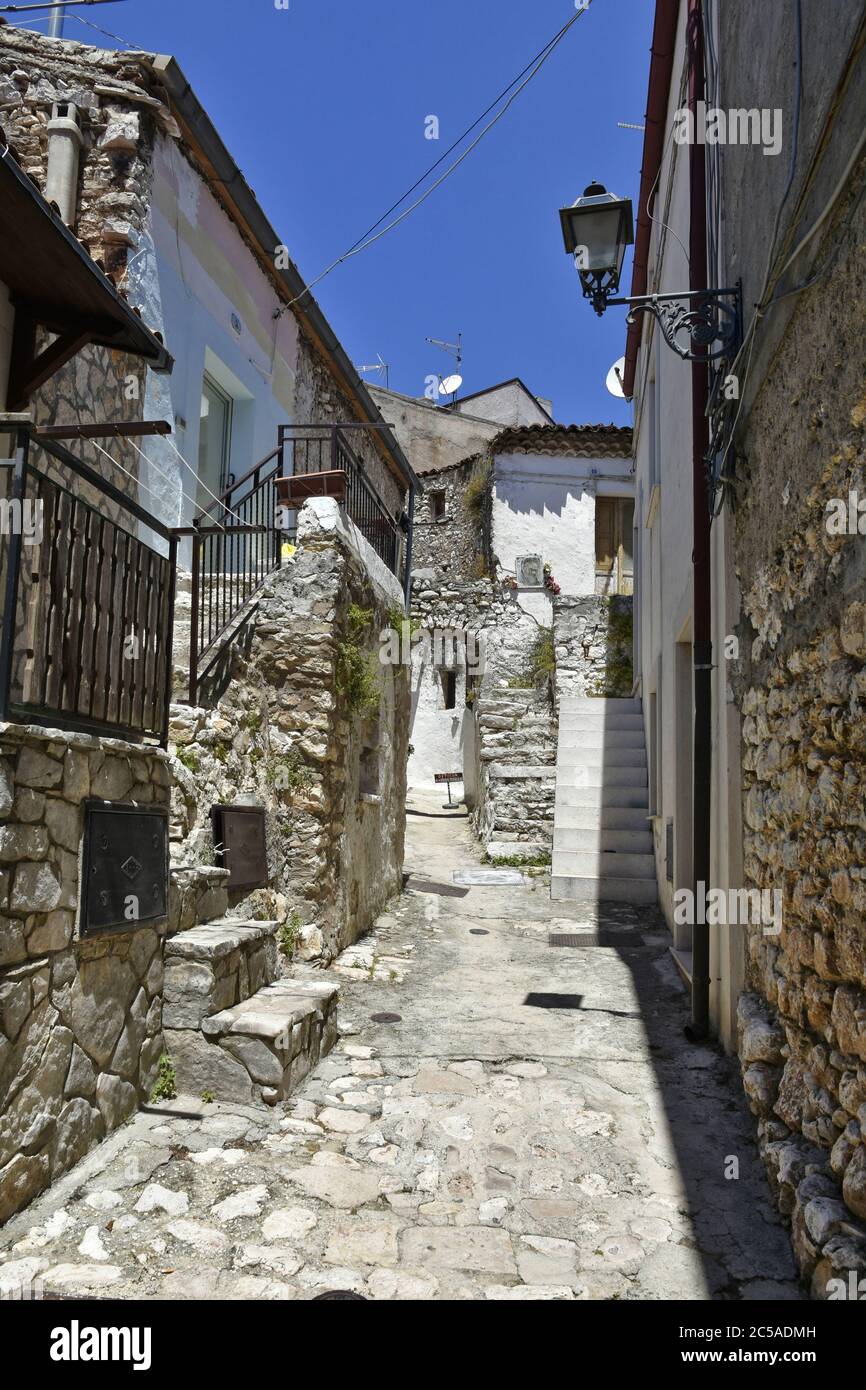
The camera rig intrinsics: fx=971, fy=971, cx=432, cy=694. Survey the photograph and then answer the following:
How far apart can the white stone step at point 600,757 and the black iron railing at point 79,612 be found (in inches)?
276

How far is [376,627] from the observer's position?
820cm

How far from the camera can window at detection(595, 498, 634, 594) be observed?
67.3 feet

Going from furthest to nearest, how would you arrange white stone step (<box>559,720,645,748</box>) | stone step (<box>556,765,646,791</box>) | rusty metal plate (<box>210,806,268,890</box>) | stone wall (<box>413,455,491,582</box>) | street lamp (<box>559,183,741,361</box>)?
1. stone wall (<box>413,455,491,582</box>)
2. white stone step (<box>559,720,645,748</box>)
3. stone step (<box>556,765,646,791</box>)
4. rusty metal plate (<box>210,806,268,890</box>)
5. street lamp (<box>559,183,741,361</box>)

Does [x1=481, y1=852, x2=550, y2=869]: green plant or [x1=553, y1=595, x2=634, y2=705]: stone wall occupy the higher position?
[x1=553, y1=595, x2=634, y2=705]: stone wall

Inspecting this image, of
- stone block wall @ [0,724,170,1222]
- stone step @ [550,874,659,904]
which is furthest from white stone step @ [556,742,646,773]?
stone block wall @ [0,724,170,1222]

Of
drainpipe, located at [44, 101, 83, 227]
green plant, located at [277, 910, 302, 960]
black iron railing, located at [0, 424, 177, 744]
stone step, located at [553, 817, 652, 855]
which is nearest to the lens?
black iron railing, located at [0, 424, 177, 744]

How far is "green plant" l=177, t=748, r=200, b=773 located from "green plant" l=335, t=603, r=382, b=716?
4.25 ft

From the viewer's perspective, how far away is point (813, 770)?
3.02 m

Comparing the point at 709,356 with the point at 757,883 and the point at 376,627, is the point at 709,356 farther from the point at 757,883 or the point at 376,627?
the point at 376,627

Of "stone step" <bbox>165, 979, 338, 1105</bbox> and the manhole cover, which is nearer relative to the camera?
the manhole cover

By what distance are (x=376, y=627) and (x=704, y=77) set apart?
4.46 meters

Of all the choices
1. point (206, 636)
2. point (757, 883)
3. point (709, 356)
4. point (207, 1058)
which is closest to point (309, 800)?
point (206, 636)

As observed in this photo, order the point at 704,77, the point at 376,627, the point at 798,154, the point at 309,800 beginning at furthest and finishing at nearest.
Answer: the point at 376,627, the point at 309,800, the point at 704,77, the point at 798,154

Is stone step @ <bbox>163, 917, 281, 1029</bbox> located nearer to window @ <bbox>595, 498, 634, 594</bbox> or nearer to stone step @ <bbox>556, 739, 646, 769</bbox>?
stone step @ <bbox>556, 739, 646, 769</bbox>
